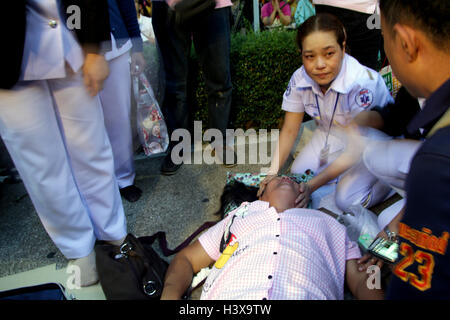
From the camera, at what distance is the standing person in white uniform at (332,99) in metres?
2.24

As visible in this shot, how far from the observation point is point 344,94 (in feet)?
7.88

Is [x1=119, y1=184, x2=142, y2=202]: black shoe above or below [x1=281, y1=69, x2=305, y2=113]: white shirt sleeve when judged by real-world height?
below

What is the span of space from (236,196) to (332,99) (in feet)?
3.38

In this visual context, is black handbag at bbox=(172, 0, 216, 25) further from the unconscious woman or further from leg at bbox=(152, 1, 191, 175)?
the unconscious woman

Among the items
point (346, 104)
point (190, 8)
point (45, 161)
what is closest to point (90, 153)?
point (45, 161)

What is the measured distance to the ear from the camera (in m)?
0.95

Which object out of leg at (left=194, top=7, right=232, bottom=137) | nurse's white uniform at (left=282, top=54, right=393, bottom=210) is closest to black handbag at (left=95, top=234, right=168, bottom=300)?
nurse's white uniform at (left=282, top=54, right=393, bottom=210)

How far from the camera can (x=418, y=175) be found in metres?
0.85

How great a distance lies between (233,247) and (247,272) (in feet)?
0.95

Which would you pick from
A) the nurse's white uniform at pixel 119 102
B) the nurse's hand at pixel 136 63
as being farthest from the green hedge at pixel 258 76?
the nurse's white uniform at pixel 119 102

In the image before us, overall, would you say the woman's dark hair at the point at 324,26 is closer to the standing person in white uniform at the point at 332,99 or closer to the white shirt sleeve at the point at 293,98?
the standing person in white uniform at the point at 332,99

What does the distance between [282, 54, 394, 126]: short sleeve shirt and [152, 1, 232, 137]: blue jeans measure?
76cm

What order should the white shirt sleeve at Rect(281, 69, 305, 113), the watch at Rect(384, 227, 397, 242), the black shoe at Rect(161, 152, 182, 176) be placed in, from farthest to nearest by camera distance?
the black shoe at Rect(161, 152, 182, 176) → the white shirt sleeve at Rect(281, 69, 305, 113) → the watch at Rect(384, 227, 397, 242)

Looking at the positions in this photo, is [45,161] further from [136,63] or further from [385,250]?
[385,250]
